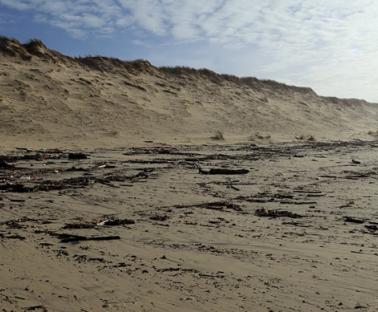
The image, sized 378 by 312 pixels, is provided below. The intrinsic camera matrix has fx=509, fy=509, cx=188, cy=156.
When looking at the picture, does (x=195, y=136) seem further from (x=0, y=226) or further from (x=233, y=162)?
(x=0, y=226)

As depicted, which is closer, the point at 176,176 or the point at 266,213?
the point at 266,213

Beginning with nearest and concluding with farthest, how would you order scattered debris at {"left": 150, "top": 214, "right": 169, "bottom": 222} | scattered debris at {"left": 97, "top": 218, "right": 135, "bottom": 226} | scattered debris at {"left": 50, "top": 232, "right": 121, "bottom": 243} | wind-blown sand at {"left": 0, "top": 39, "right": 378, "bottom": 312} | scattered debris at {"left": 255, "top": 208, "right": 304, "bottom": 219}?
wind-blown sand at {"left": 0, "top": 39, "right": 378, "bottom": 312} < scattered debris at {"left": 50, "top": 232, "right": 121, "bottom": 243} < scattered debris at {"left": 97, "top": 218, "right": 135, "bottom": 226} < scattered debris at {"left": 150, "top": 214, "right": 169, "bottom": 222} < scattered debris at {"left": 255, "top": 208, "right": 304, "bottom": 219}

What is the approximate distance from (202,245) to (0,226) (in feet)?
7.16

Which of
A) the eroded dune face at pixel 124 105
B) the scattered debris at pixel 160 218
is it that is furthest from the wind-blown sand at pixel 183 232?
the eroded dune face at pixel 124 105

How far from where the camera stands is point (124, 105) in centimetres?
2512

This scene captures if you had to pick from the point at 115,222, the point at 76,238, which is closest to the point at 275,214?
the point at 115,222

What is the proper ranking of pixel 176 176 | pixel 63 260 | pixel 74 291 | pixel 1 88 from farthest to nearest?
pixel 1 88
pixel 176 176
pixel 63 260
pixel 74 291

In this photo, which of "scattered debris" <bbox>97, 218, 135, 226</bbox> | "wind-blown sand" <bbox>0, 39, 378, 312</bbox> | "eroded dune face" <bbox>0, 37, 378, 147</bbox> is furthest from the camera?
"eroded dune face" <bbox>0, 37, 378, 147</bbox>

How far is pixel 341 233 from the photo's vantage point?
5469 millimetres

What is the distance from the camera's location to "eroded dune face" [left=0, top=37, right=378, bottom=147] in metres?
19.9

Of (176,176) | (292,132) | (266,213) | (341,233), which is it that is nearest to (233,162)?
(176,176)

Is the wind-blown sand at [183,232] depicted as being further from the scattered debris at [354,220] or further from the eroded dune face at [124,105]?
the eroded dune face at [124,105]

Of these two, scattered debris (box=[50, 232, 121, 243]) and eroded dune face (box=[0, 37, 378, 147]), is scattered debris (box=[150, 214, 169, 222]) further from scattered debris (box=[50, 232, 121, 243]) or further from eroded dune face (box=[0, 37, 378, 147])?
eroded dune face (box=[0, 37, 378, 147])

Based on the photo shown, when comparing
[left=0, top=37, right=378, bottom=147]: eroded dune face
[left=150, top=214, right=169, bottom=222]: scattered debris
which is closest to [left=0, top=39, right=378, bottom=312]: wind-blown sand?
[left=150, top=214, right=169, bottom=222]: scattered debris
